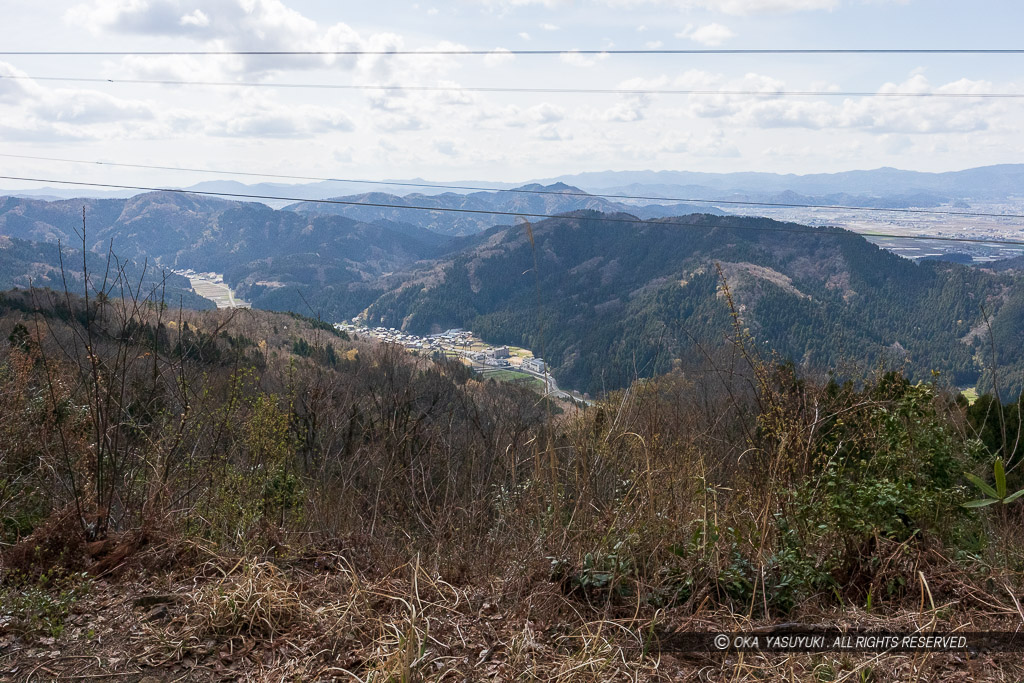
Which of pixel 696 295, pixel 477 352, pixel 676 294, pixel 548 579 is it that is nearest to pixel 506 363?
pixel 477 352

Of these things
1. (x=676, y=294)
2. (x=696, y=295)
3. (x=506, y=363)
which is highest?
(x=506, y=363)

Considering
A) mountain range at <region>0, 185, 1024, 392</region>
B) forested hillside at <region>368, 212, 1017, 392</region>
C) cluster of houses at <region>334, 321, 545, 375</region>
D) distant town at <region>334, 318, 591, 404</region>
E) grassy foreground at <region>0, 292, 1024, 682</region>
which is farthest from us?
forested hillside at <region>368, 212, 1017, 392</region>

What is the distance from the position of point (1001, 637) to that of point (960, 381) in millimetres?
93978

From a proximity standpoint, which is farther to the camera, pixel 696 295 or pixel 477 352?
pixel 696 295

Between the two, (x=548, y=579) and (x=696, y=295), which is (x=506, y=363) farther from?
(x=696, y=295)

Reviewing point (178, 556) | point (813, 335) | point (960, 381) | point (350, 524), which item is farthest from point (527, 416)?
point (813, 335)

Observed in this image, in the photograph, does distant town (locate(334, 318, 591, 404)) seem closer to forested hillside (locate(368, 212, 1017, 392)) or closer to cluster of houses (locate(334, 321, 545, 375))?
cluster of houses (locate(334, 321, 545, 375))

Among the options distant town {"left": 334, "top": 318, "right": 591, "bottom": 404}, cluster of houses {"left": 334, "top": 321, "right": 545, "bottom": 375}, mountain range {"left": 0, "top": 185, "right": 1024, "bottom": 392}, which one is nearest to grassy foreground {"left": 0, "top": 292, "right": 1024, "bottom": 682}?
distant town {"left": 334, "top": 318, "right": 591, "bottom": 404}

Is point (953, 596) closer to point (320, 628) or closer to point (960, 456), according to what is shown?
point (960, 456)

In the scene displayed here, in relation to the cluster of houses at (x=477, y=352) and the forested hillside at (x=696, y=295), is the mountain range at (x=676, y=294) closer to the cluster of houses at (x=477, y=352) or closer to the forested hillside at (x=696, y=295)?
the forested hillside at (x=696, y=295)

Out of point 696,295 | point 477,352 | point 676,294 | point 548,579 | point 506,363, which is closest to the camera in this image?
point 548,579

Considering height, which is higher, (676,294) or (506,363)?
(506,363)

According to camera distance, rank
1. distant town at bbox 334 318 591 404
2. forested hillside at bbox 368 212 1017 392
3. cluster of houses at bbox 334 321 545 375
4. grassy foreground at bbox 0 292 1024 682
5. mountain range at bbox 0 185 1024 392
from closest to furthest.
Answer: grassy foreground at bbox 0 292 1024 682 → distant town at bbox 334 318 591 404 → cluster of houses at bbox 334 321 545 375 → mountain range at bbox 0 185 1024 392 → forested hillside at bbox 368 212 1017 392

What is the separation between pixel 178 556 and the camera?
323cm
